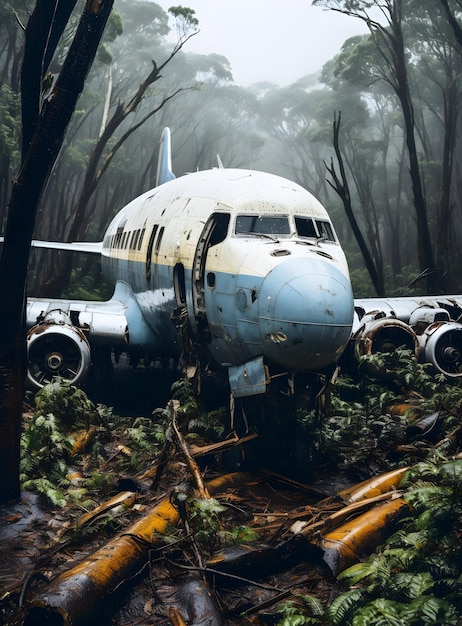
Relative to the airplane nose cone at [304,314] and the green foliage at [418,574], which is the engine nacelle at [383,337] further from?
the green foliage at [418,574]

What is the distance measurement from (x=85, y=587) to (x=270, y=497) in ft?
10.9

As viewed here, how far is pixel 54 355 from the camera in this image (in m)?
11.4

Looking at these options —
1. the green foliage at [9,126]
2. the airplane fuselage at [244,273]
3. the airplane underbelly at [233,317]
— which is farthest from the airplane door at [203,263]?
the green foliage at [9,126]

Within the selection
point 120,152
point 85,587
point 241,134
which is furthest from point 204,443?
point 241,134

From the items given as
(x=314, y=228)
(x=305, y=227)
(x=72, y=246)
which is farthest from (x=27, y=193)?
(x=72, y=246)

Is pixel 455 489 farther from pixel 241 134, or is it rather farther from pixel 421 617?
pixel 241 134

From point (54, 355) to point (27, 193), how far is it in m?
5.42

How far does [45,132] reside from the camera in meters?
6.33

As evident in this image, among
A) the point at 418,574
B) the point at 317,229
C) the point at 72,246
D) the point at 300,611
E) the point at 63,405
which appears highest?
the point at 72,246

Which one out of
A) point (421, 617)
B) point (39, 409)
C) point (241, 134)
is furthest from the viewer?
point (241, 134)

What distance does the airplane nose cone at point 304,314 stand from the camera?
7.03 m

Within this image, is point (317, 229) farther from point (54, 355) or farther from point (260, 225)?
point (54, 355)

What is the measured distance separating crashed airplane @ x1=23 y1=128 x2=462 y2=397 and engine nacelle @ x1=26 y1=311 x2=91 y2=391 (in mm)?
22

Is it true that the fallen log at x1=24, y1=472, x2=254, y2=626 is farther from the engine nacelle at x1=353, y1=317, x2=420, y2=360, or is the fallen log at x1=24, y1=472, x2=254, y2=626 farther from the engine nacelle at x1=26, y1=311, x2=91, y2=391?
the engine nacelle at x1=353, y1=317, x2=420, y2=360
